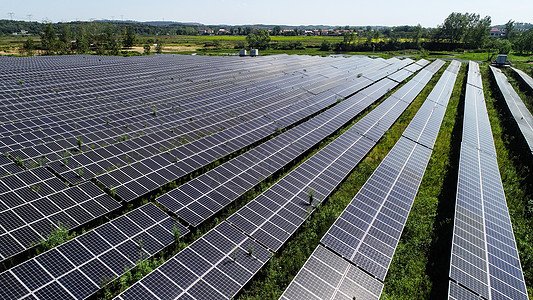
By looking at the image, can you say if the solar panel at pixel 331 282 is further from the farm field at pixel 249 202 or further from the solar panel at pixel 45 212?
the solar panel at pixel 45 212

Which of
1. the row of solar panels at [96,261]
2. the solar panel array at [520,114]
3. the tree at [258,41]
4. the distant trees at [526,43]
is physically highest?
the distant trees at [526,43]

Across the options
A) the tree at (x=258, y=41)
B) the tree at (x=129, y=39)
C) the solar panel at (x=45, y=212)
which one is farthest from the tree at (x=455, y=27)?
the solar panel at (x=45, y=212)

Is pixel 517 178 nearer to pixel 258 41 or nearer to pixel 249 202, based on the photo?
pixel 249 202

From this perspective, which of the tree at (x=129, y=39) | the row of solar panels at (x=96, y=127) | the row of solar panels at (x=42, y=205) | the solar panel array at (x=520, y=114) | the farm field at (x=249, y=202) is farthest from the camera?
the tree at (x=129, y=39)

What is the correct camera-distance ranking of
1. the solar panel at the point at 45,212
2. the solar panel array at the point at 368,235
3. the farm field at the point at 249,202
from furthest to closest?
the solar panel at the point at 45,212 → the farm field at the point at 249,202 → the solar panel array at the point at 368,235

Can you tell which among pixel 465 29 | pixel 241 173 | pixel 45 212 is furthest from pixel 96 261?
pixel 465 29

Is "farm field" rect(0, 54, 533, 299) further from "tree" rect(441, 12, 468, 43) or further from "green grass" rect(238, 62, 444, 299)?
"tree" rect(441, 12, 468, 43)

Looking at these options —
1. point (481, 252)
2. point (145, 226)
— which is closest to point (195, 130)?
point (145, 226)

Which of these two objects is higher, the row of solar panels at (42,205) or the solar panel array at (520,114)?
the solar panel array at (520,114)
